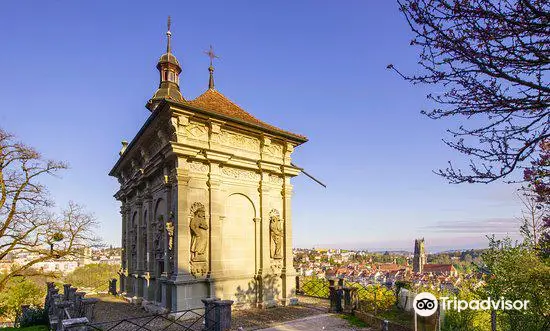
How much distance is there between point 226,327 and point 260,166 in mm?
7022

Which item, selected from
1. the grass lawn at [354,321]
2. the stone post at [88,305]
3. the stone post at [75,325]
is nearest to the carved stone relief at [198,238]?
the stone post at [88,305]

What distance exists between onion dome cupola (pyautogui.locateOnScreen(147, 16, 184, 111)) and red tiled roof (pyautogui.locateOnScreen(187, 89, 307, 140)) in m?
6.67

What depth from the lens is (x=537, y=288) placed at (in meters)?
8.69

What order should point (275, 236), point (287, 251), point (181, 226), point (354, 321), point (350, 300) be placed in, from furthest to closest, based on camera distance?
point (287, 251)
point (275, 236)
point (350, 300)
point (181, 226)
point (354, 321)

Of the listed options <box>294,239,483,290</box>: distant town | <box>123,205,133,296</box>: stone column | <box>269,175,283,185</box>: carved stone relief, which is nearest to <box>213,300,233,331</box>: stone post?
<box>269,175,283,185</box>: carved stone relief

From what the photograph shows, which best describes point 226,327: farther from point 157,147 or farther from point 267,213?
point 157,147

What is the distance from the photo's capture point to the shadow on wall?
46.1ft

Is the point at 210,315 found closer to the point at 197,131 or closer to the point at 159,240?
the point at 159,240

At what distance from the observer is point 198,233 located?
12.8 meters

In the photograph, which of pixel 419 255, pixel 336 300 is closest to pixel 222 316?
pixel 336 300

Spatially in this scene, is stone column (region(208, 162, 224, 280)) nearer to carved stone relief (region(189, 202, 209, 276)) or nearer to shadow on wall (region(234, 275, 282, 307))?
carved stone relief (region(189, 202, 209, 276))

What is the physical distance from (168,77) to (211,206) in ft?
45.3

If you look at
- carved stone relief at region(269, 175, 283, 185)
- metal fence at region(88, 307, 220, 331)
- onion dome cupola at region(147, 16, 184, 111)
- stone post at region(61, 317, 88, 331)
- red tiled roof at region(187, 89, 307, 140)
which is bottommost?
metal fence at region(88, 307, 220, 331)

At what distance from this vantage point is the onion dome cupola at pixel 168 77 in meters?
23.2
